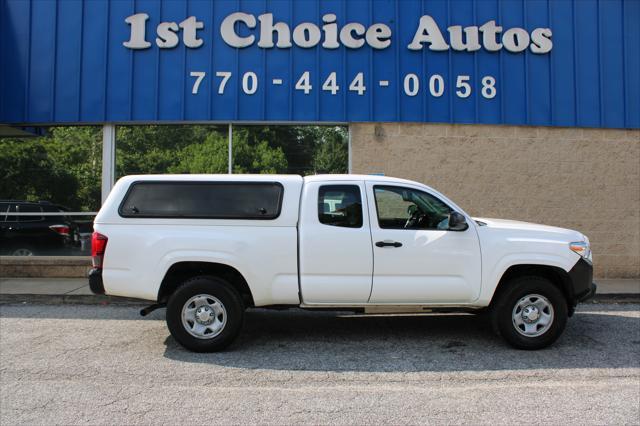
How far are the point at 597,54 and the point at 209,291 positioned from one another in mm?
9387

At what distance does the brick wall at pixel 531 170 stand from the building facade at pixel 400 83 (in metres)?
0.03

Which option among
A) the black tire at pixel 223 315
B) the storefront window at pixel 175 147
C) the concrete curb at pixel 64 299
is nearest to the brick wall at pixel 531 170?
the storefront window at pixel 175 147

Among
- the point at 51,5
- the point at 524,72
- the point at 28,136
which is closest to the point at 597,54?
the point at 524,72

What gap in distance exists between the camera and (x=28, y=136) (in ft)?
35.0

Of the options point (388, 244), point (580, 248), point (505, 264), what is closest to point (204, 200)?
point (388, 244)

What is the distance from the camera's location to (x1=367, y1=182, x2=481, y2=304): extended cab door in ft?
18.3

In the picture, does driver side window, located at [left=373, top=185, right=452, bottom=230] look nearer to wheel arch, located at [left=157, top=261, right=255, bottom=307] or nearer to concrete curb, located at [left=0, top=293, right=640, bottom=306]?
wheel arch, located at [left=157, top=261, right=255, bottom=307]

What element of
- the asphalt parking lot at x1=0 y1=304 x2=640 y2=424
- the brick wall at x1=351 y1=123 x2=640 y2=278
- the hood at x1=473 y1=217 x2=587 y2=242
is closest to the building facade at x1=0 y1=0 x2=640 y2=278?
the brick wall at x1=351 y1=123 x2=640 y2=278

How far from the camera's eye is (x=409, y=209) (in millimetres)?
5855

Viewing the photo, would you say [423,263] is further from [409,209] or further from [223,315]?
[223,315]

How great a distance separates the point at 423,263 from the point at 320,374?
5.41ft

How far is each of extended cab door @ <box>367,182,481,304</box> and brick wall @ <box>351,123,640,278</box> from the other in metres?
4.76

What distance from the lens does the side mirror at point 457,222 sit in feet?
18.2

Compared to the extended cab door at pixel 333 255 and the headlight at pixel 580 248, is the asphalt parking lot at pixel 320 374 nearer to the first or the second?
the extended cab door at pixel 333 255
